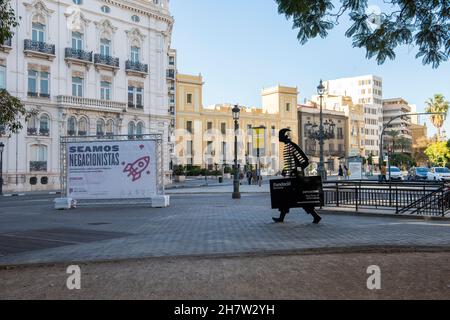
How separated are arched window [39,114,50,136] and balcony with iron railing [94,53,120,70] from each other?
7.53 m

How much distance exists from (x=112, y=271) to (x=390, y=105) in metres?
141

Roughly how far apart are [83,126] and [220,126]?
3989 centimetres

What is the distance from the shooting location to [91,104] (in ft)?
147

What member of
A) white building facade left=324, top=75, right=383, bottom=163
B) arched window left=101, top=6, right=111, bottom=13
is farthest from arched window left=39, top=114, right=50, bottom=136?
white building facade left=324, top=75, right=383, bottom=163

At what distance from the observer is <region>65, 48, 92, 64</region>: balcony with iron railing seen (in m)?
43.5

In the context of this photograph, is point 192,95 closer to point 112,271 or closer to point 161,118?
point 161,118

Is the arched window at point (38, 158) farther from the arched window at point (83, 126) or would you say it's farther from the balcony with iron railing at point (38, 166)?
the arched window at point (83, 126)

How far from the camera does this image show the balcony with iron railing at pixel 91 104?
42.7m

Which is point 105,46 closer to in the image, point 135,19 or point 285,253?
point 135,19

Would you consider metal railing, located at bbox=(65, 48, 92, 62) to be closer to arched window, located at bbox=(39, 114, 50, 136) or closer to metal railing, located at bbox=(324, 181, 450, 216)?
arched window, located at bbox=(39, 114, 50, 136)

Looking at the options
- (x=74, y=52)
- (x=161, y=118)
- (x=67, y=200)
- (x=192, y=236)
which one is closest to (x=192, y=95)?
(x=161, y=118)

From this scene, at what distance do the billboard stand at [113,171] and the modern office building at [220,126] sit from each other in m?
53.3

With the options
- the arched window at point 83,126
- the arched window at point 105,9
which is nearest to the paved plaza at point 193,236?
the arched window at point 83,126

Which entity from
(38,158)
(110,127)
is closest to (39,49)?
(38,158)
